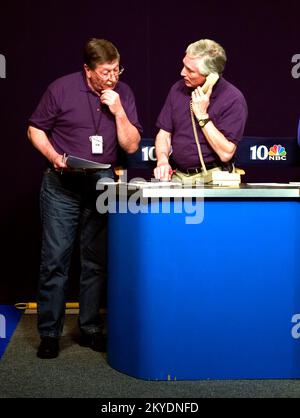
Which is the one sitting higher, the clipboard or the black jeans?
the clipboard

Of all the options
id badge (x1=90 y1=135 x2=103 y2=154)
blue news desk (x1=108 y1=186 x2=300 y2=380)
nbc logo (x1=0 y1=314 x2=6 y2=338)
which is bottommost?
nbc logo (x1=0 y1=314 x2=6 y2=338)

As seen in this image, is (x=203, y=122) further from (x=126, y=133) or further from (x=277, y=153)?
A: (x=277, y=153)

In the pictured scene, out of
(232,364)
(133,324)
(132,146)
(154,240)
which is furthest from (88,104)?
(232,364)

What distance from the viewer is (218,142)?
3609 millimetres

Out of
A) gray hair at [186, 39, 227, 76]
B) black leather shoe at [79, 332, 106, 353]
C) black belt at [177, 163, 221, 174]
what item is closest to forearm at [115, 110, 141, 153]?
black belt at [177, 163, 221, 174]

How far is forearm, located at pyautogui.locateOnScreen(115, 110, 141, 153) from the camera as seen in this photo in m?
3.61

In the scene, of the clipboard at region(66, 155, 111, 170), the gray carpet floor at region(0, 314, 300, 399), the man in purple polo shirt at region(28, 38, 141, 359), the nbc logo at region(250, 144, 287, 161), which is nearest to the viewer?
the gray carpet floor at region(0, 314, 300, 399)

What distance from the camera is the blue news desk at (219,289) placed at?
311 centimetres

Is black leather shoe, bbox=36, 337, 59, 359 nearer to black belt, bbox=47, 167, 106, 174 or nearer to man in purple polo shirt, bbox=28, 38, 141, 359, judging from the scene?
man in purple polo shirt, bbox=28, 38, 141, 359

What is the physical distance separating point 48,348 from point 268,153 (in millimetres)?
1814

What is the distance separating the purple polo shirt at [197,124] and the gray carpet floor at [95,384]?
114cm

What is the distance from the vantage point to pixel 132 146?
371 centimetres

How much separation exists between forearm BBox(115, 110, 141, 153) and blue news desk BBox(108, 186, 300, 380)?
612mm
